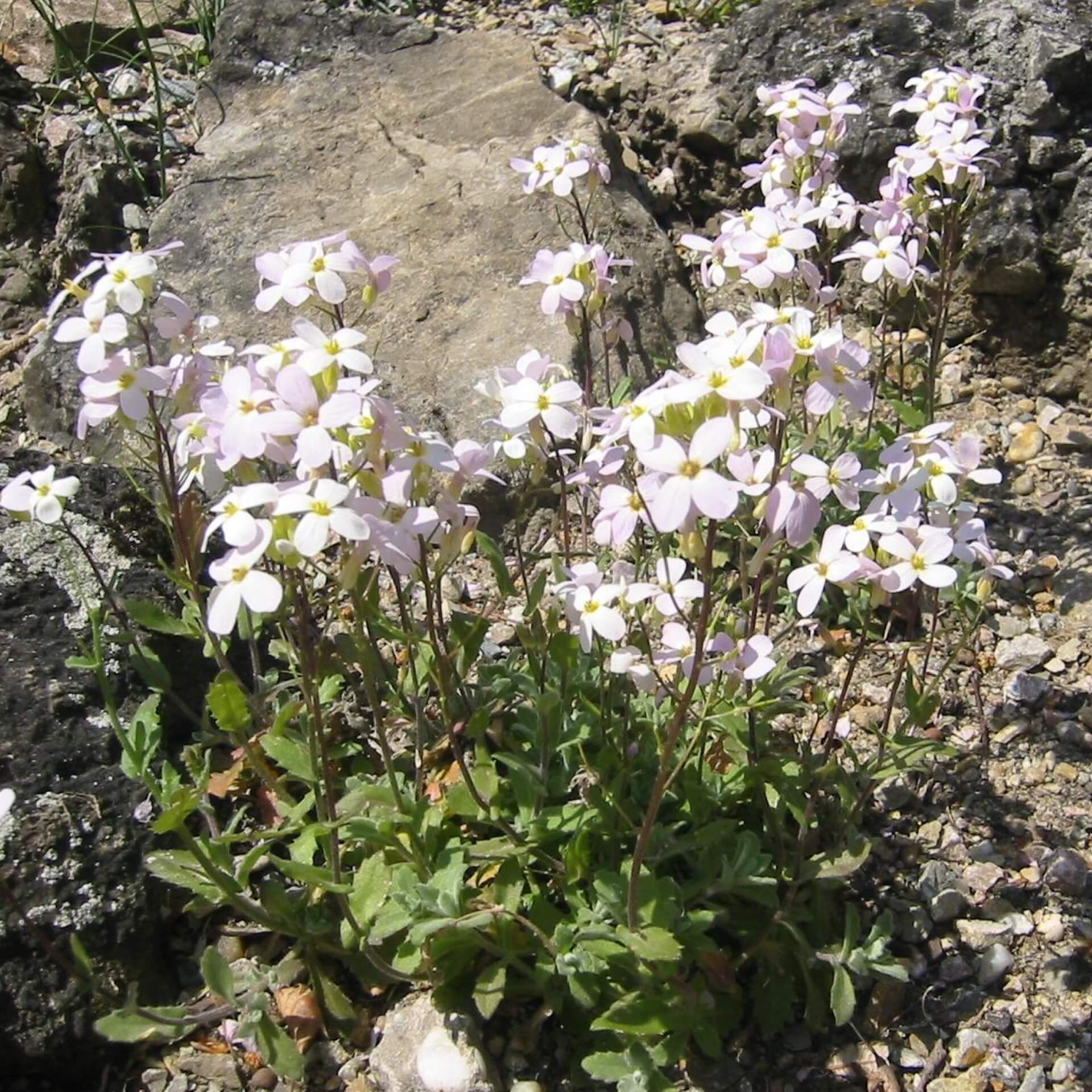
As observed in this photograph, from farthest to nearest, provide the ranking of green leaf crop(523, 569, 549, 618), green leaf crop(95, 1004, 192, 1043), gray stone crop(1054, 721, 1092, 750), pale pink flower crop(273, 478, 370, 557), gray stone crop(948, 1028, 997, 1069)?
gray stone crop(1054, 721, 1092, 750) → green leaf crop(523, 569, 549, 618) → gray stone crop(948, 1028, 997, 1069) → green leaf crop(95, 1004, 192, 1043) → pale pink flower crop(273, 478, 370, 557)

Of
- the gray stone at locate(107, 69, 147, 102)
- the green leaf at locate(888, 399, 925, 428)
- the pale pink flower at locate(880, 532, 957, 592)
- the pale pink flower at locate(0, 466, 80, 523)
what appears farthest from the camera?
the gray stone at locate(107, 69, 147, 102)

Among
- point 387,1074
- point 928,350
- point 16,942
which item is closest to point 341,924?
point 387,1074

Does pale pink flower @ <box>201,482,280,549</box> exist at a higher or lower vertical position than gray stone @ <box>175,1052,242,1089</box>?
higher

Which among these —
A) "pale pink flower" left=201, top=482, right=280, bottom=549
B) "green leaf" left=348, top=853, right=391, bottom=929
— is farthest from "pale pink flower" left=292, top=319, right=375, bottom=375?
"green leaf" left=348, top=853, right=391, bottom=929

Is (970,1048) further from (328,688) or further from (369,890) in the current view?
(328,688)

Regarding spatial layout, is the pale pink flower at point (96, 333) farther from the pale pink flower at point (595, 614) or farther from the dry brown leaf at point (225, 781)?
the dry brown leaf at point (225, 781)

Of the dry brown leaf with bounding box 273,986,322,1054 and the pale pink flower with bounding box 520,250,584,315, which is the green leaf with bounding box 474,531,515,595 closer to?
the pale pink flower with bounding box 520,250,584,315

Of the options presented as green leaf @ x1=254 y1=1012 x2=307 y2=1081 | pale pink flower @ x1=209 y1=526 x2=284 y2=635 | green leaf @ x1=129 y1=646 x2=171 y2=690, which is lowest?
green leaf @ x1=254 y1=1012 x2=307 y2=1081
